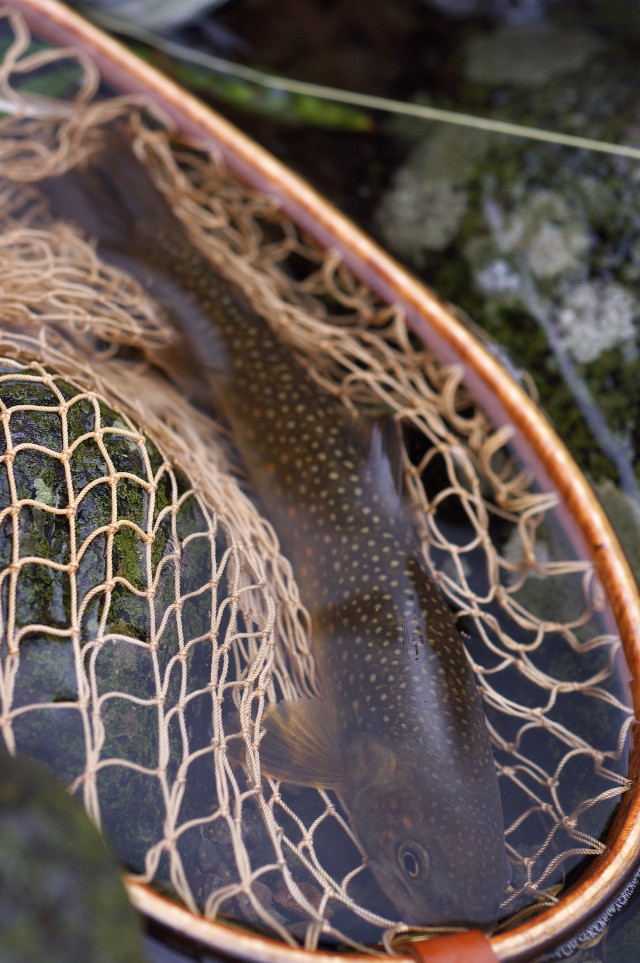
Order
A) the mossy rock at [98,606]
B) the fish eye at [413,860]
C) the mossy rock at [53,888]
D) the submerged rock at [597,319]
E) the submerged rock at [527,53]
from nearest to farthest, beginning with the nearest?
the mossy rock at [53,888] < the mossy rock at [98,606] < the fish eye at [413,860] < the submerged rock at [597,319] < the submerged rock at [527,53]

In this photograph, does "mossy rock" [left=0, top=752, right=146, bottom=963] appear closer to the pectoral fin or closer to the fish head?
the pectoral fin

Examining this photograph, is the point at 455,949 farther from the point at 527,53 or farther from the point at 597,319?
the point at 527,53

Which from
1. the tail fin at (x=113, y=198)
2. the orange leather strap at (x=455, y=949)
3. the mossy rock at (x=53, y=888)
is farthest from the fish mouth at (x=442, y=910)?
the tail fin at (x=113, y=198)

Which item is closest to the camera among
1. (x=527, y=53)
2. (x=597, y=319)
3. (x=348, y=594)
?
(x=348, y=594)

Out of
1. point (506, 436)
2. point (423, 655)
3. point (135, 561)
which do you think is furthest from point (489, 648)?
point (135, 561)

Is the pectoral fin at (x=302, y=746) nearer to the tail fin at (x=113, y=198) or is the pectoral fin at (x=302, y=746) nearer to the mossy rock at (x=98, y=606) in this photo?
the mossy rock at (x=98, y=606)

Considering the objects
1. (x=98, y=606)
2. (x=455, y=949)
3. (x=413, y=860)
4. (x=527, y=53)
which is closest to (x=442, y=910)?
(x=413, y=860)

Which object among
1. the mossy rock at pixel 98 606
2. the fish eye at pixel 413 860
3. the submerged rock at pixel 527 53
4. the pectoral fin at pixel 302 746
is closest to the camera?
the mossy rock at pixel 98 606
